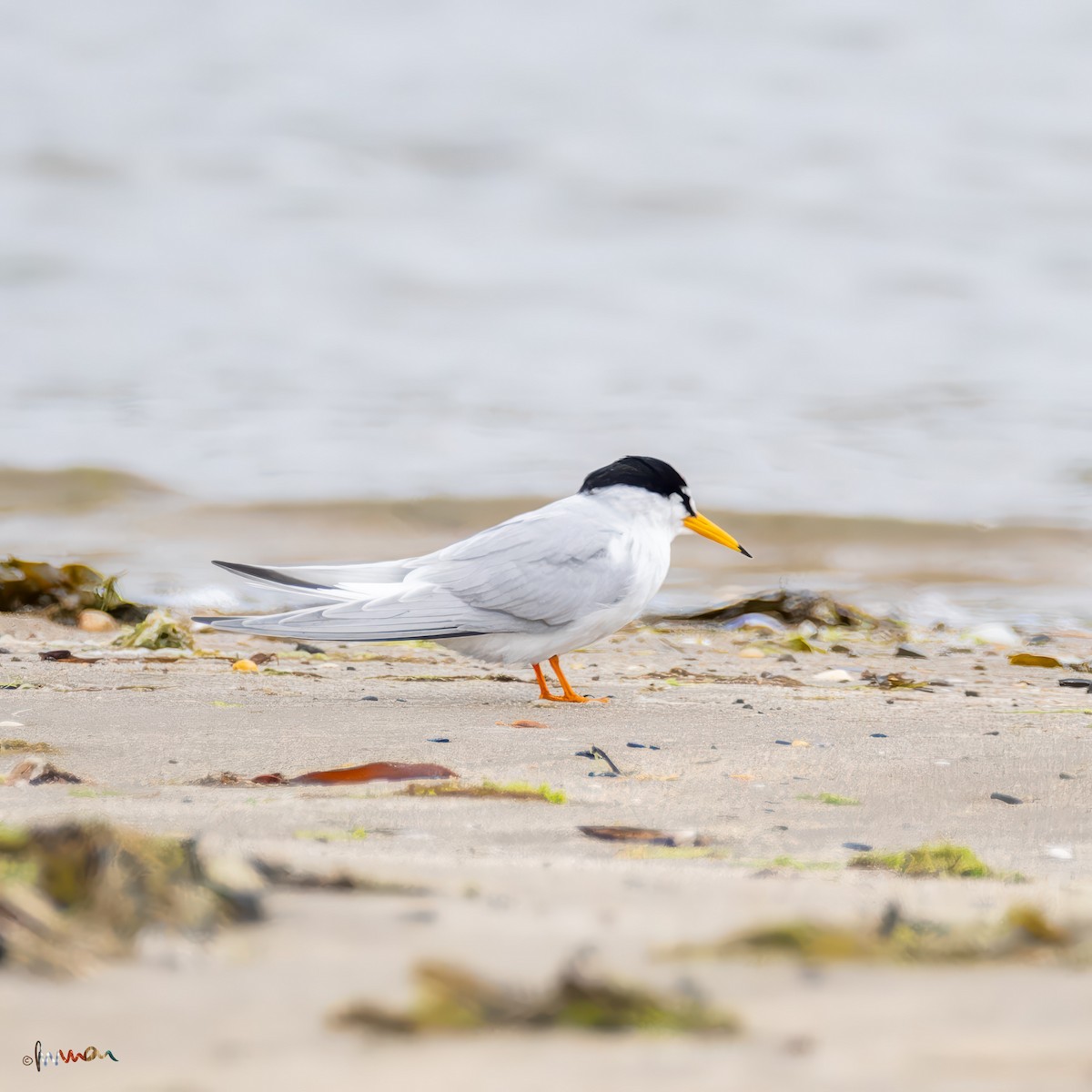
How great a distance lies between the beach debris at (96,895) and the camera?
4.54 ft

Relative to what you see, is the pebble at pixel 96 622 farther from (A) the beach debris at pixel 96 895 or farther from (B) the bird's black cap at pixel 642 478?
(A) the beach debris at pixel 96 895

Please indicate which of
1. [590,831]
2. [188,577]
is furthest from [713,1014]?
[188,577]

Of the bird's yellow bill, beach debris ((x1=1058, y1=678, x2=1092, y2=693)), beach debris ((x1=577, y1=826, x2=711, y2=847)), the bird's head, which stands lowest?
beach debris ((x1=1058, y1=678, x2=1092, y2=693))

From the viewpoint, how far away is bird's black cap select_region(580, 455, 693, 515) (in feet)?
17.0

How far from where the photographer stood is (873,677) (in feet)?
17.4

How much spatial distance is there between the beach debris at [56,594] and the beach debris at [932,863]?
15.7 ft

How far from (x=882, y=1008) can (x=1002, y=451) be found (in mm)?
11139

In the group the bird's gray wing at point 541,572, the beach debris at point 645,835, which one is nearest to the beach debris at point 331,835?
the beach debris at point 645,835

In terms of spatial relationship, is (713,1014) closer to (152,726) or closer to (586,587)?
(152,726)

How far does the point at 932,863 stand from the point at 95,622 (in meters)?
4.81

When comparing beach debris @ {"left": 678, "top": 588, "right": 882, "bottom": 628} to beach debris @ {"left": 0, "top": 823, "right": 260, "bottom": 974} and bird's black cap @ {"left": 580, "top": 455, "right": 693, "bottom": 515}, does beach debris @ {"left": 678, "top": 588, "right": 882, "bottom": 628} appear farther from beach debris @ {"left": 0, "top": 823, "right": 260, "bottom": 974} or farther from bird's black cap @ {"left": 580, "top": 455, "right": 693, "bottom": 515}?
beach debris @ {"left": 0, "top": 823, "right": 260, "bottom": 974}

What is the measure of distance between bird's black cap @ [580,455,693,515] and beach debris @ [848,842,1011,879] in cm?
293

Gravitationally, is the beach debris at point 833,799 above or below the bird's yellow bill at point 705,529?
below

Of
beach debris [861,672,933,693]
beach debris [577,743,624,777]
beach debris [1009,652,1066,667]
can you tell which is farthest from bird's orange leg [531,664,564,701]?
beach debris [1009,652,1066,667]
